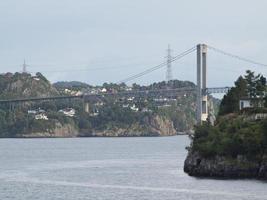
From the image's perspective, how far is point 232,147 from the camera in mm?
66188

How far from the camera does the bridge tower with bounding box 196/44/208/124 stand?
114825mm

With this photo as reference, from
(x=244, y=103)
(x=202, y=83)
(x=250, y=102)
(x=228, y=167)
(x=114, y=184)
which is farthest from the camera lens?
(x=202, y=83)

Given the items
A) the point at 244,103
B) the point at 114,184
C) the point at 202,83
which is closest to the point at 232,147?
the point at 114,184

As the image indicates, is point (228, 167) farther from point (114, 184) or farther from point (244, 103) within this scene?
point (244, 103)

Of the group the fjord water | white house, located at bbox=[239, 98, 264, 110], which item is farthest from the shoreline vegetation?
white house, located at bbox=[239, 98, 264, 110]

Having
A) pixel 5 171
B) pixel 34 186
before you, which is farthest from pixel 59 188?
pixel 5 171

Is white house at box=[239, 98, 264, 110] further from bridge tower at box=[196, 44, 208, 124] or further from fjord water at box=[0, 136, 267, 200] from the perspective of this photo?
bridge tower at box=[196, 44, 208, 124]

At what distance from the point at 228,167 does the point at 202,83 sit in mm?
58819

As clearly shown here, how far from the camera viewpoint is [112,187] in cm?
6259

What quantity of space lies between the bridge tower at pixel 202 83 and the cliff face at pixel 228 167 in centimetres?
4054

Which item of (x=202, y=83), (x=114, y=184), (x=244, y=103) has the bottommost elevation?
(x=114, y=184)

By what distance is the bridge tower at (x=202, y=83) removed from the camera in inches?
4521

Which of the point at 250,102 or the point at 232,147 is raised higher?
the point at 250,102

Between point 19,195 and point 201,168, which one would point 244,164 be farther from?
point 19,195
